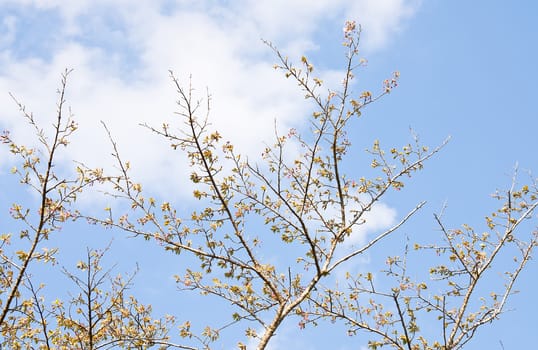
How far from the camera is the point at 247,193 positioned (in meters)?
7.68

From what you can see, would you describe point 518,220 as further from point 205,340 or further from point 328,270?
point 205,340

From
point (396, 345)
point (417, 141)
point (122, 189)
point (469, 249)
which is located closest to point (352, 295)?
point (396, 345)

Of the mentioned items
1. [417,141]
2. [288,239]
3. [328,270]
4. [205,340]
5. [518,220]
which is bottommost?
[205,340]

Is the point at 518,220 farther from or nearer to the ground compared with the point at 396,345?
farther from the ground

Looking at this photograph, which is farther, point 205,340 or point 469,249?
point 469,249

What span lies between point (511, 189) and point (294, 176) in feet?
10.9

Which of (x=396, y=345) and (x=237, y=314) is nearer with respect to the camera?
(x=237, y=314)

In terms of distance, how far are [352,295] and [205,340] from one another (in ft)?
7.41

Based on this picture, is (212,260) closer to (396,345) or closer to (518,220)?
(396,345)

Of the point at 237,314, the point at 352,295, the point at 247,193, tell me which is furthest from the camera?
the point at 352,295

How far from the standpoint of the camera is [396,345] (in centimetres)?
787

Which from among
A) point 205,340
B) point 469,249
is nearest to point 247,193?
point 205,340

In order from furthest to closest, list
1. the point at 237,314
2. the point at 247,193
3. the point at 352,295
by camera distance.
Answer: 1. the point at 352,295
2. the point at 247,193
3. the point at 237,314

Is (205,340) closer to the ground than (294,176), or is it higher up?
closer to the ground
